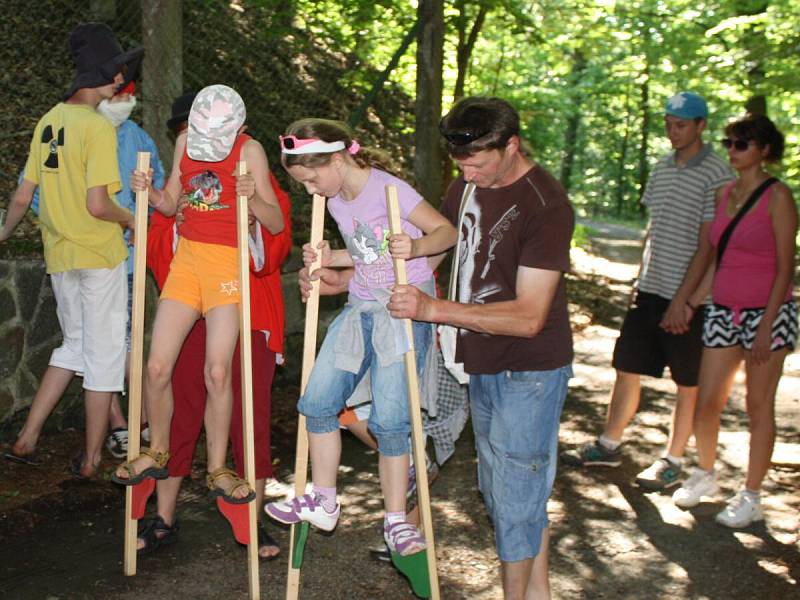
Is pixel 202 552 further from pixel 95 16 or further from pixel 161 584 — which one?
pixel 95 16

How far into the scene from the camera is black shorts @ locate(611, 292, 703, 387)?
6207 millimetres

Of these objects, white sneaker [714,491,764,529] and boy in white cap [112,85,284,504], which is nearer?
boy in white cap [112,85,284,504]

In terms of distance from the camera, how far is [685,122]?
6113 mm

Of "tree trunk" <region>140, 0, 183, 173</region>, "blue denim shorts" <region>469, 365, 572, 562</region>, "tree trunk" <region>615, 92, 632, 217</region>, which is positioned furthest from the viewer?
"tree trunk" <region>615, 92, 632, 217</region>

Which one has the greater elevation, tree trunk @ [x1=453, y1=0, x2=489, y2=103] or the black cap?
tree trunk @ [x1=453, y1=0, x2=489, y2=103]

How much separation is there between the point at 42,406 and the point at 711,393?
3.91m

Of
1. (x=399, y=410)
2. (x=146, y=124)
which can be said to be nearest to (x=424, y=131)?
(x=146, y=124)

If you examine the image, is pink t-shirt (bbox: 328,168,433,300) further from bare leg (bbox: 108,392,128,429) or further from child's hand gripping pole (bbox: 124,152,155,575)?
bare leg (bbox: 108,392,128,429)

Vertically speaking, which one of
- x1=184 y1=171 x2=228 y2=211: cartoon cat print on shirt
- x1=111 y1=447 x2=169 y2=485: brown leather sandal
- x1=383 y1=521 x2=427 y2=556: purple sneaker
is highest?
x1=184 y1=171 x2=228 y2=211: cartoon cat print on shirt

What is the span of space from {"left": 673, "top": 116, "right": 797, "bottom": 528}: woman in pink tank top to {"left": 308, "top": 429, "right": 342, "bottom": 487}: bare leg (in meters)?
2.57

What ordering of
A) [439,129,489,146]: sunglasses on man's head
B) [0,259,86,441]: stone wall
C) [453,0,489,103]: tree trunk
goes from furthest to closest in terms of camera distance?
1. [453,0,489,103]: tree trunk
2. [0,259,86,441]: stone wall
3. [439,129,489,146]: sunglasses on man's head

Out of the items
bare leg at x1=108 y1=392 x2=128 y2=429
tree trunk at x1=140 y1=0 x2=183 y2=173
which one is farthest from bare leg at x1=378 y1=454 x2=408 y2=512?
tree trunk at x1=140 y1=0 x2=183 y2=173

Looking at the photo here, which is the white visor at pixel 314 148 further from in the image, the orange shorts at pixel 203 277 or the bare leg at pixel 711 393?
the bare leg at pixel 711 393

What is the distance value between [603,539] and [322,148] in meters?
2.70
